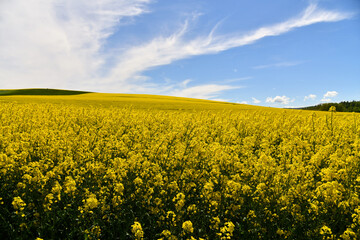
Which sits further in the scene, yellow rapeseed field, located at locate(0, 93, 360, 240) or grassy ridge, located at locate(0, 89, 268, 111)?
grassy ridge, located at locate(0, 89, 268, 111)

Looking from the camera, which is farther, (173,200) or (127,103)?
(127,103)

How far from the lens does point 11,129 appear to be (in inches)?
372

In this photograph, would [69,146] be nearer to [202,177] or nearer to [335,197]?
[202,177]

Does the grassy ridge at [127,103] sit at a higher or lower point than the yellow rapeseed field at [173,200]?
higher

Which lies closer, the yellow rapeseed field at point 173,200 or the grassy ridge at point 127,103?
the yellow rapeseed field at point 173,200

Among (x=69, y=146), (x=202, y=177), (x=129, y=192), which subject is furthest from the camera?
(x=69, y=146)

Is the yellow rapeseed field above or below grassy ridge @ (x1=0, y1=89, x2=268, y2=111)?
below

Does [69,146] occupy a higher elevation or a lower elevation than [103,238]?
higher

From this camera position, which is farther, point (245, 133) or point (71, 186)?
point (245, 133)

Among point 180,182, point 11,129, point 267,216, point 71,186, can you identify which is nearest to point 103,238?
point 71,186

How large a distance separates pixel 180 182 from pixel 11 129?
7.82 meters

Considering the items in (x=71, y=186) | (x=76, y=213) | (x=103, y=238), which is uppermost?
(x=71, y=186)

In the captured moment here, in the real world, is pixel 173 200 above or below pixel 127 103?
below

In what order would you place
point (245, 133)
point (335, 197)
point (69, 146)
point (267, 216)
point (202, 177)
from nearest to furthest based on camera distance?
point (335, 197)
point (267, 216)
point (202, 177)
point (69, 146)
point (245, 133)
